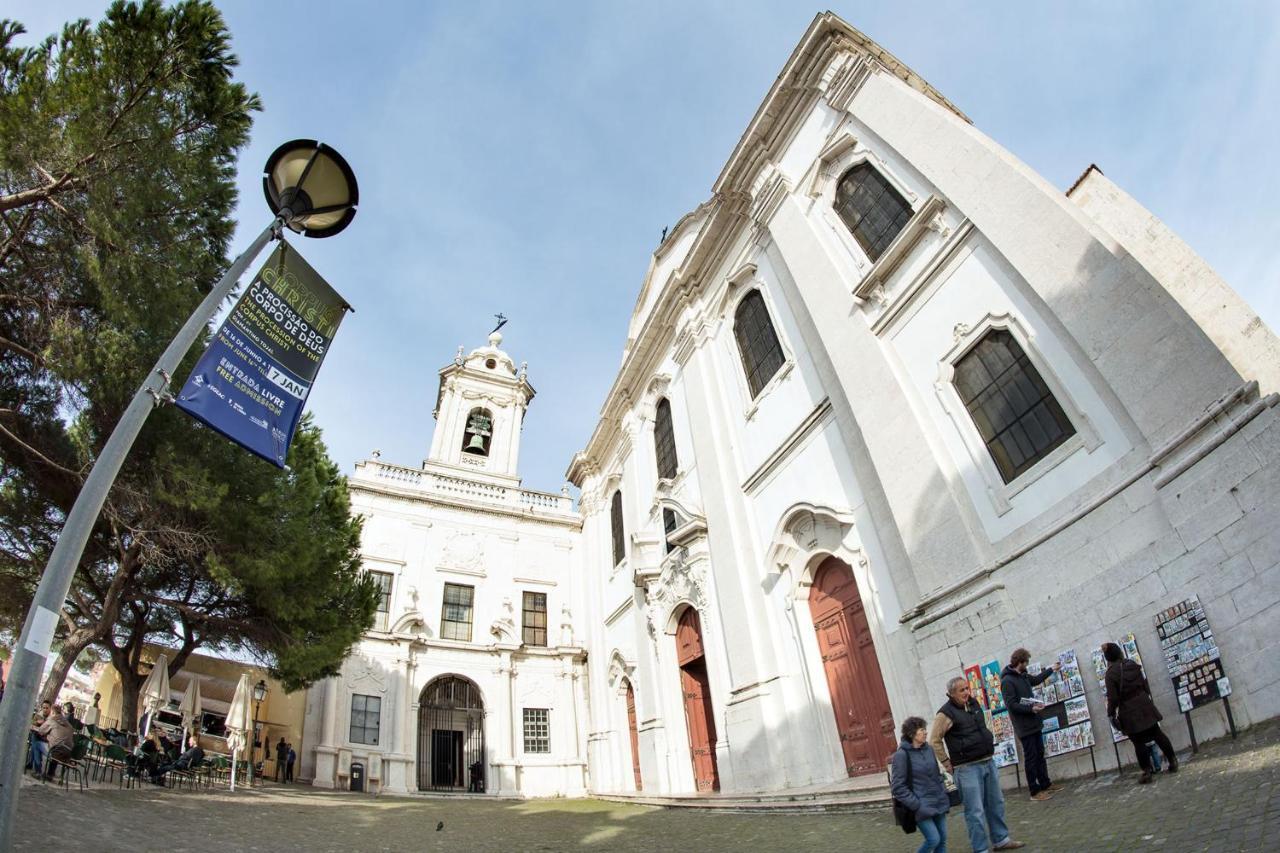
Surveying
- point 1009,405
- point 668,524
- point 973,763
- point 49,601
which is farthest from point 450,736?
point 49,601

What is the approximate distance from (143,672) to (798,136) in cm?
2125

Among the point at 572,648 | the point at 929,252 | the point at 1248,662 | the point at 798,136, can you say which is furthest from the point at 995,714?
the point at 572,648

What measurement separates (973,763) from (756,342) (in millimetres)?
9940

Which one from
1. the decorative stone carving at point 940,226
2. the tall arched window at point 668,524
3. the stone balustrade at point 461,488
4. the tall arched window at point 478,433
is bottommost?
the tall arched window at point 668,524

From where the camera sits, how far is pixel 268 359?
4426 mm

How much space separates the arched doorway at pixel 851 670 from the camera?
9.24 metres

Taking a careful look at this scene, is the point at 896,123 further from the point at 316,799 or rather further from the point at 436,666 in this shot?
the point at 436,666

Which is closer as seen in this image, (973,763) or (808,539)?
(973,763)

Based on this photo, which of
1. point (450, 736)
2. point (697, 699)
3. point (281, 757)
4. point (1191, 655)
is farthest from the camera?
point (450, 736)

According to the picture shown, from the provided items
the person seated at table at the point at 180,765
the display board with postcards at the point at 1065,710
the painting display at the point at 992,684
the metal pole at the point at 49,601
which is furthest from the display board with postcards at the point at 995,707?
the person seated at table at the point at 180,765

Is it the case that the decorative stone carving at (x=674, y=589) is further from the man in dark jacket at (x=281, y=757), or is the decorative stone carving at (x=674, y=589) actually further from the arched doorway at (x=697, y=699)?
the man in dark jacket at (x=281, y=757)

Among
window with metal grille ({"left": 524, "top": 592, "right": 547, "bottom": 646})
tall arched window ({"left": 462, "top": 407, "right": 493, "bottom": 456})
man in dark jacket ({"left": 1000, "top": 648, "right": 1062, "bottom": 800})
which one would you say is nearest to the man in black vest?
man in dark jacket ({"left": 1000, "top": 648, "right": 1062, "bottom": 800})

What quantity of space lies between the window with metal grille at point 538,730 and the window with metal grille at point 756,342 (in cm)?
1259

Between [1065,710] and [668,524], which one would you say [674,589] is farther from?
[1065,710]
